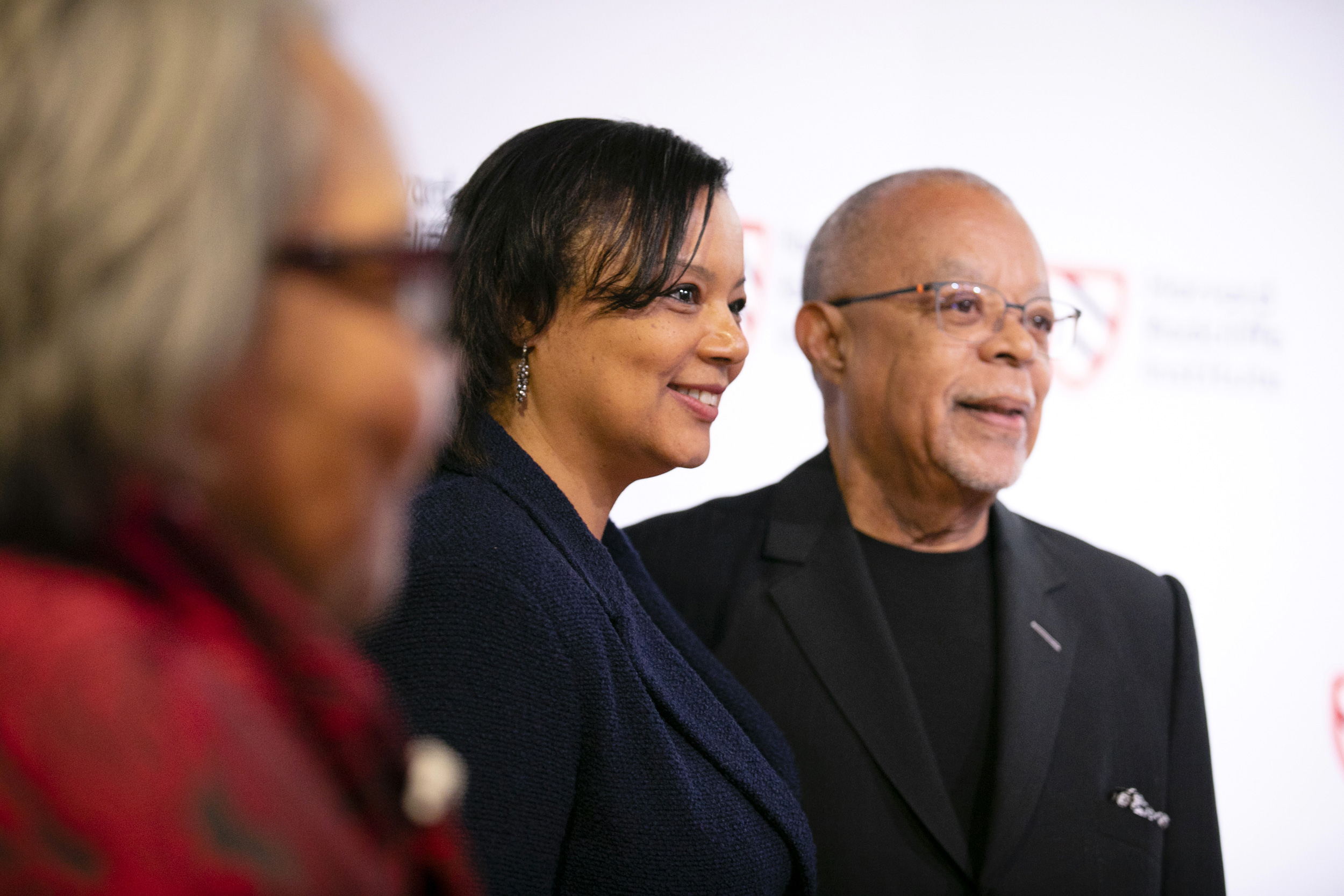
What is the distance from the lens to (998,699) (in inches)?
68.9

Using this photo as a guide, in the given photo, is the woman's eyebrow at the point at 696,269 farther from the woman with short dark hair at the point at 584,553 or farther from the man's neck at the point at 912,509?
the man's neck at the point at 912,509

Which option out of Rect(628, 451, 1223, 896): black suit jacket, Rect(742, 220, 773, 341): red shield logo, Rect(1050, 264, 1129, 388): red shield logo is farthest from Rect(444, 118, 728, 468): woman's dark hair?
Rect(1050, 264, 1129, 388): red shield logo

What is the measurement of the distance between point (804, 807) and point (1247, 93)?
2533 millimetres

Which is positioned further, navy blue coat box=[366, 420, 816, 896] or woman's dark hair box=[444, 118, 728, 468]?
woman's dark hair box=[444, 118, 728, 468]

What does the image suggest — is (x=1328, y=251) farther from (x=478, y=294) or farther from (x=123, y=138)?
(x=123, y=138)

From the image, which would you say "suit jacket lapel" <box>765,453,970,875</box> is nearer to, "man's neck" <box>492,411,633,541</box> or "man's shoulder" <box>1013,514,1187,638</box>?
"man's shoulder" <box>1013,514,1187,638</box>

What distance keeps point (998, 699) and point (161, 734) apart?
5.19ft

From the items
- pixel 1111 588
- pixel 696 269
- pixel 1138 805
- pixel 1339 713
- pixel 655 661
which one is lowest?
pixel 1339 713

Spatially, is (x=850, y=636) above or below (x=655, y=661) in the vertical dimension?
below

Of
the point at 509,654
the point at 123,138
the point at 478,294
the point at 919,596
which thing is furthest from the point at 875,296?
the point at 123,138

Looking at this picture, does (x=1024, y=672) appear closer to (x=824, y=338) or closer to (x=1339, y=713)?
(x=824, y=338)

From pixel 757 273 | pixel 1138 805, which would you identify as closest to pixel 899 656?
pixel 1138 805

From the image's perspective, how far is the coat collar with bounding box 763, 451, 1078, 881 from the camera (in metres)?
1.63

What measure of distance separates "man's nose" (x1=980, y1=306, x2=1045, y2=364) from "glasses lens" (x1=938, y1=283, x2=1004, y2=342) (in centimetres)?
1
